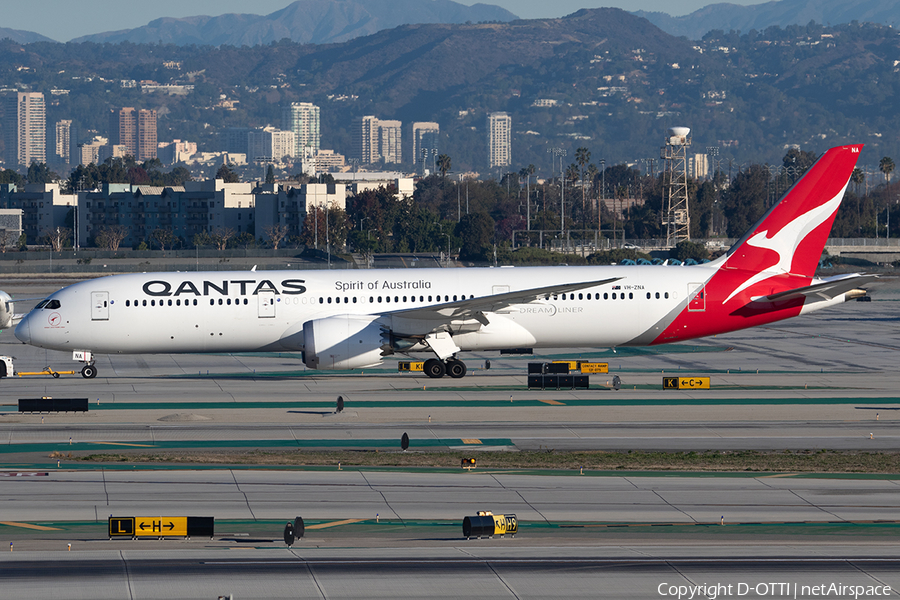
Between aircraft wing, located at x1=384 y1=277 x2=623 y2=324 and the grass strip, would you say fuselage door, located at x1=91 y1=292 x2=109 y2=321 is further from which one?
the grass strip

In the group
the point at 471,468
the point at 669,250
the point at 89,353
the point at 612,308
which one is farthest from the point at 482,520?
the point at 669,250

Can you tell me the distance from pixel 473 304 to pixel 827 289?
14.4m

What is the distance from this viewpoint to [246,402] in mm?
38938

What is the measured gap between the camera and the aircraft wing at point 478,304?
41.2 m

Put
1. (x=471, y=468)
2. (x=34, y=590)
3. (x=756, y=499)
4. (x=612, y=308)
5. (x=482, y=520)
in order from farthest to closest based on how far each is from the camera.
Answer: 1. (x=612, y=308)
2. (x=471, y=468)
3. (x=756, y=499)
4. (x=482, y=520)
5. (x=34, y=590)

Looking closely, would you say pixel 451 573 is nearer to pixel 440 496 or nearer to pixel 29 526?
pixel 440 496

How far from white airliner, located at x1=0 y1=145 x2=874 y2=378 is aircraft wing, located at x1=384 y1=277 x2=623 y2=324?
0.27ft

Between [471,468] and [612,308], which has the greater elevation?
[612,308]

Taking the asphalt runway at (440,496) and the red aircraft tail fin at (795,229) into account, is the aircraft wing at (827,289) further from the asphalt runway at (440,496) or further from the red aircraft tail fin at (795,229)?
the asphalt runway at (440,496)

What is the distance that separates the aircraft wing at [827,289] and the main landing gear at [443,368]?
44.0 ft

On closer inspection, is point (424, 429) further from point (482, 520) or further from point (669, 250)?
point (669, 250)

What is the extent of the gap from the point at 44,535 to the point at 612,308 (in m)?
27.4

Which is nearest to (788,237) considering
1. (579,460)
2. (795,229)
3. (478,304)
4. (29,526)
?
(795,229)

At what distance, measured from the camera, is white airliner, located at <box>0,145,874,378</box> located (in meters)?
42.6
